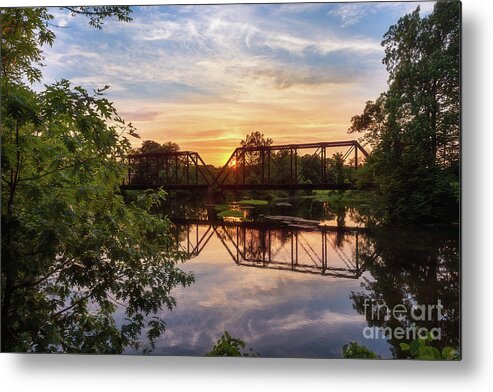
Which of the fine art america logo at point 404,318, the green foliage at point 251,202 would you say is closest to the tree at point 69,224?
the green foliage at point 251,202

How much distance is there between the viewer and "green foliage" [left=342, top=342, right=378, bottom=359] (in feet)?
8.86

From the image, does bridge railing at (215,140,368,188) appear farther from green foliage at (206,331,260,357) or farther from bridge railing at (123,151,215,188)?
green foliage at (206,331,260,357)

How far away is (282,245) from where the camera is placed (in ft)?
9.82

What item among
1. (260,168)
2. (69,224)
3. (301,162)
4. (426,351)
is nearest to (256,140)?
(260,168)

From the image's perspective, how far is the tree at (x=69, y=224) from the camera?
8.50 ft

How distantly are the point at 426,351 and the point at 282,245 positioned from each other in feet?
3.54

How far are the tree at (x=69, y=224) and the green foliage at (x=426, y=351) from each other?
1473 mm

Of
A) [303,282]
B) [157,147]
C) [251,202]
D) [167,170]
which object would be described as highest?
[157,147]

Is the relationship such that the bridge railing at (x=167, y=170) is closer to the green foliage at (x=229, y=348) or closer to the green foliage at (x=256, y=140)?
the green foliage at (x=256, y=140)

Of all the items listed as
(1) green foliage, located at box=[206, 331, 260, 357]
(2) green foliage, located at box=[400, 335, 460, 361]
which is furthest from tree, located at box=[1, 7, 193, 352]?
(2) green foliage, located at box=[400, 335, 460, 361]

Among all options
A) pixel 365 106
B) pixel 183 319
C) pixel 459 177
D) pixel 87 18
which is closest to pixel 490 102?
pixel 459 177

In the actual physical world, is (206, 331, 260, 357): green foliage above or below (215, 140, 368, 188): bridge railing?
below

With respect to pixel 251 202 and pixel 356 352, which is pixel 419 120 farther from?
pixel 356 352

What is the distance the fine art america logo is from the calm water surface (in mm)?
17
